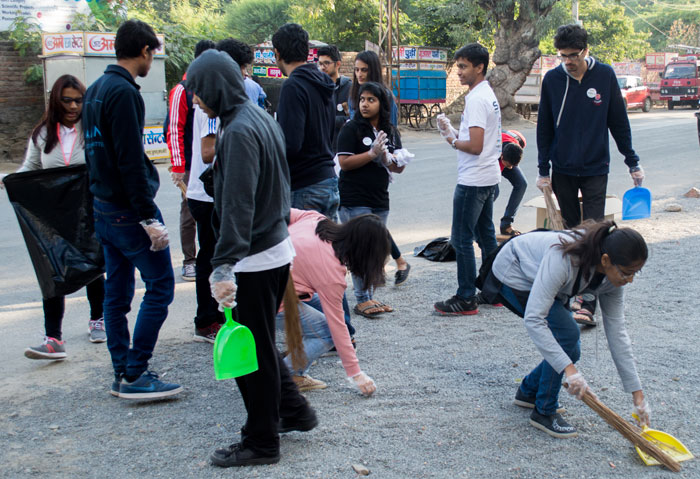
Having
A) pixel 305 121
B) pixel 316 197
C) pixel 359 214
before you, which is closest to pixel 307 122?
pixel 305 121

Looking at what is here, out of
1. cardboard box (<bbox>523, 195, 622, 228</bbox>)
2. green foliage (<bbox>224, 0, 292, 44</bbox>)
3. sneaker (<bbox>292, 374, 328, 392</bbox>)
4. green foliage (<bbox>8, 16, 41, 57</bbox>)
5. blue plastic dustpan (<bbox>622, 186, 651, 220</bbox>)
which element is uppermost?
green foliage (<bbox>224, 0, 292, 44</bbox>)

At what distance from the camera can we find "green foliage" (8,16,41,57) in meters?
14.5

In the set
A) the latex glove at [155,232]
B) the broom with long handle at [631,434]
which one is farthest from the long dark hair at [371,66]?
the broom with long handle at [631,434]

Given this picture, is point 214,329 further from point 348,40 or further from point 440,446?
point 348,40

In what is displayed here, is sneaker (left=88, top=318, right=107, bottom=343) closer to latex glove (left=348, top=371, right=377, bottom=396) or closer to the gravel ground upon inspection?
the gravel ground

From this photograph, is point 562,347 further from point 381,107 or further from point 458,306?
point 381,107

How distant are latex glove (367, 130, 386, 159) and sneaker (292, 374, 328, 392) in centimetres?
165

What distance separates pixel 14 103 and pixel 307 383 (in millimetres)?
13488

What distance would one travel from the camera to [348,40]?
99.8ft

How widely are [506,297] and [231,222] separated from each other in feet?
5.19

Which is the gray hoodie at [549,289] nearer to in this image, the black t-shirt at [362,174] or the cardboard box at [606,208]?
the black t-shirt at [362,174]

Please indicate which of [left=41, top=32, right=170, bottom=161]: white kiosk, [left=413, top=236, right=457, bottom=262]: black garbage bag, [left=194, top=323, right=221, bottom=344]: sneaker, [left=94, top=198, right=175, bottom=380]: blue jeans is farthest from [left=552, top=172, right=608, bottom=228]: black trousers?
[left=41, top=32, right=170, bottom=161]: white kiosk

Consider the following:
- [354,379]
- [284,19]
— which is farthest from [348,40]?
[354,379]

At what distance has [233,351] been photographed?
9.21 feet
